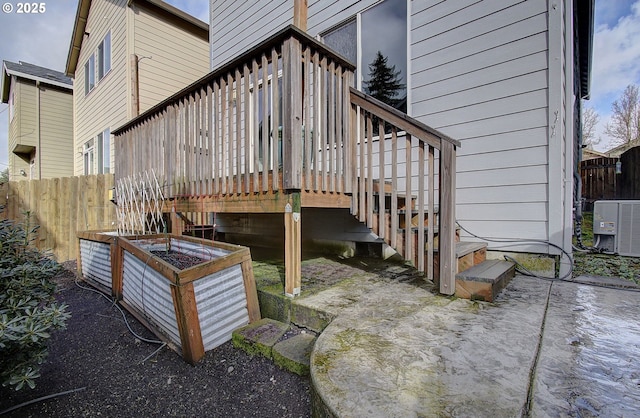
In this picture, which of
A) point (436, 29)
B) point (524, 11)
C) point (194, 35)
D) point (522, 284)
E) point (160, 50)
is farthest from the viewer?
point (194, 35)

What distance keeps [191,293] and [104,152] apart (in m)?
8.90

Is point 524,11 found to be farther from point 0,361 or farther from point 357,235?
point 0,361

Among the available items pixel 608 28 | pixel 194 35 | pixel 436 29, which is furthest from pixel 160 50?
pixel 608 28

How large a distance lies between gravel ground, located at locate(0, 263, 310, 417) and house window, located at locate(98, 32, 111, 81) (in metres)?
8.61

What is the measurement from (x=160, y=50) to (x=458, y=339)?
927 cm

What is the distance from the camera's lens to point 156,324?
248cm

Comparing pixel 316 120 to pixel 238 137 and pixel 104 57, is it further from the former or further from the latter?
pixel 104 57

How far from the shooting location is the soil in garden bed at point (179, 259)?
2.64 meters

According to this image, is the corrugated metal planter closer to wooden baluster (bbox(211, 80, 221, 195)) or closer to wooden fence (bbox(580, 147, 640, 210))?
wooden baluster (bbox(211, 80, 221, 195))

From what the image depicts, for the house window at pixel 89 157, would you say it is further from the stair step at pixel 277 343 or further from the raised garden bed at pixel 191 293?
the stair step at pixel 277 343

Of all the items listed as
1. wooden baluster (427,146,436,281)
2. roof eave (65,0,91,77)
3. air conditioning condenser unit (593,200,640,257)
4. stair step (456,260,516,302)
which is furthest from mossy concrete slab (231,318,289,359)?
roof eave (65,0,91,77)

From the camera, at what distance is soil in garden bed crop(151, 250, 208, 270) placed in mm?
2645

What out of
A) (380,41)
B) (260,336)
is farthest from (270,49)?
(260,336)

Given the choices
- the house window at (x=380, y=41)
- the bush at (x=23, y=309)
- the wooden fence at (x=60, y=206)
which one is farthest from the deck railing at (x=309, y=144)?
the wooden fence at (x=60, y=206)
